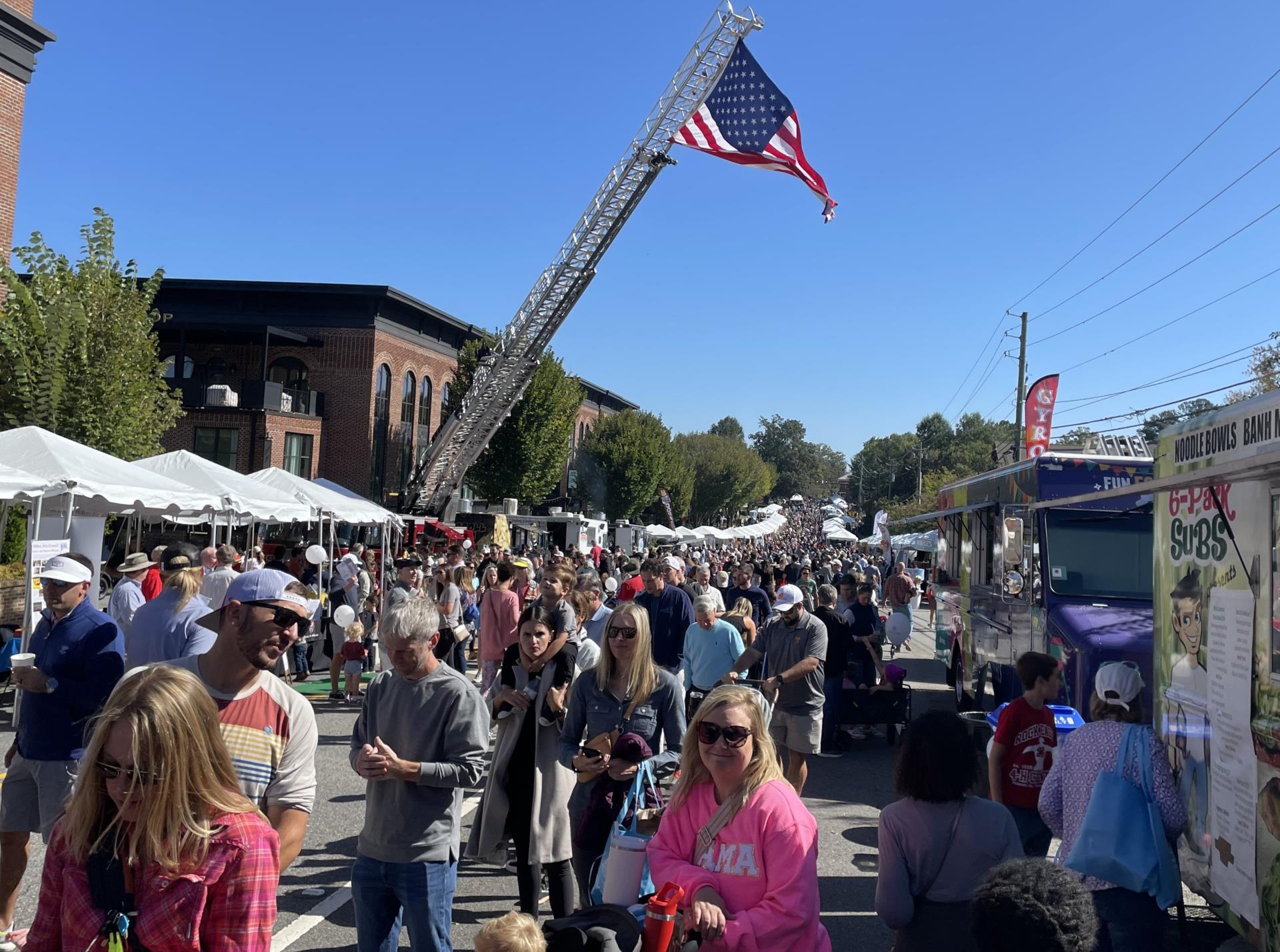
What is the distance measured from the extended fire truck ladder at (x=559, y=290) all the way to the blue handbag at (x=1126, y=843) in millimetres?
18332

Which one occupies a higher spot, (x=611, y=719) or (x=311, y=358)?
(x=311, y=358)

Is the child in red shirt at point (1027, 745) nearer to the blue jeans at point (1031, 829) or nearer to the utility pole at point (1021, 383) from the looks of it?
the blue jeans at point (1031, 829)

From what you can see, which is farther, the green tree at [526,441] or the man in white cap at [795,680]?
the green tree at [526,441]

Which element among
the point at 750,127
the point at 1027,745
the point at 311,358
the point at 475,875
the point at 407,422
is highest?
the point at 750,127

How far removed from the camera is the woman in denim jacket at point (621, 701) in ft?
15.9

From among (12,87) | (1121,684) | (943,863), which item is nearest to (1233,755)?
(1121,684)

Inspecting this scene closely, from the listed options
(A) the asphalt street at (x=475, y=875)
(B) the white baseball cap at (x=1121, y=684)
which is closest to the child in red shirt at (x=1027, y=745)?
(B) the white baseball cap at (x=1121, y=684)

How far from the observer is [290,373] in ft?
138

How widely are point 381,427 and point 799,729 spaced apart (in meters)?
37.6

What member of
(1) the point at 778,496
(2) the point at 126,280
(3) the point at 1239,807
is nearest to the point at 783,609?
(3) the point at 1239,807

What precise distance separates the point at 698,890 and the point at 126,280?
2400 cm

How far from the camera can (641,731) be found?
16.0ft

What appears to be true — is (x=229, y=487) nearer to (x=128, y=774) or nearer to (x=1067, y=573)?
(x=1067, y=573)

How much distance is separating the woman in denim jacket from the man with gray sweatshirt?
96 centimetres
